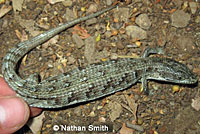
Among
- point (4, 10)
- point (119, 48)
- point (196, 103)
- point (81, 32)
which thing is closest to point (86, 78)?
point (119, 48)

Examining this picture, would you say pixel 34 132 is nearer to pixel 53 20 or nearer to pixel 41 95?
pixel 41 95

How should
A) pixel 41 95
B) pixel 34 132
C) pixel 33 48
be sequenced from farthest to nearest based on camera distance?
pixel 33 48
pixel 34 132
pixel 41 95

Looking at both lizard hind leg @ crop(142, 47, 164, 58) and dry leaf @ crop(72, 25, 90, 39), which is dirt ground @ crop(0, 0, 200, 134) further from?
lizard hind leg @ crop(142, 47, 164, 58)

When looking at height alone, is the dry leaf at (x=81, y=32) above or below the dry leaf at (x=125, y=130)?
above

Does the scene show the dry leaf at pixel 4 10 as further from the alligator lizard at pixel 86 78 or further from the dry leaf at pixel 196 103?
the dry leaf at pixel 196 103

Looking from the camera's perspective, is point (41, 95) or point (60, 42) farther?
point (60, 42)

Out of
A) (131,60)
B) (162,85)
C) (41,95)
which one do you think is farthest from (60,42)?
(162,85)

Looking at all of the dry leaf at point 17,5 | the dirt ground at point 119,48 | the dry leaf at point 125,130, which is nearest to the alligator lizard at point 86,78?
the dirt ground at point 119,48
